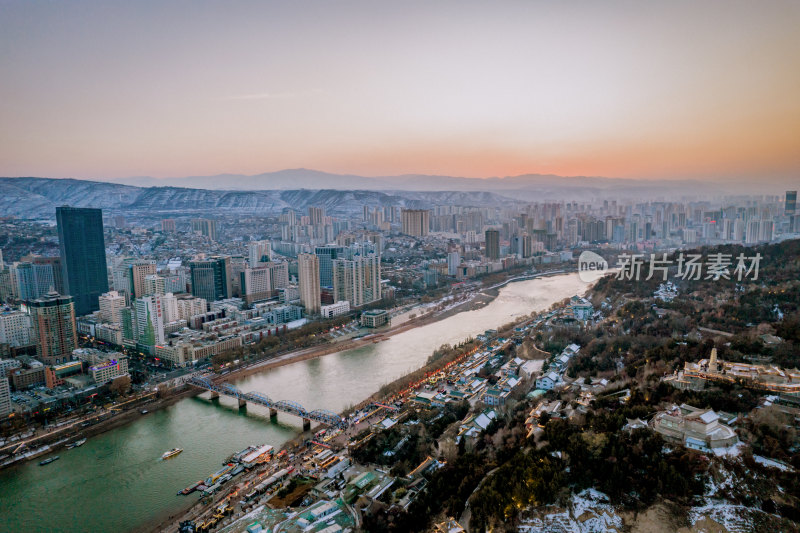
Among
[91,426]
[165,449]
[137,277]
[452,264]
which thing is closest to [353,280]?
[137,277]

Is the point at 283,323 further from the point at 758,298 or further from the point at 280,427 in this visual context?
the point at 758,298

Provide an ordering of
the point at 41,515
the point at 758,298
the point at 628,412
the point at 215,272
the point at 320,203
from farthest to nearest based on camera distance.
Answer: the point at 320,203, the point at 215,272, the point at 758,298, the point at 41,515, the point at 628,412

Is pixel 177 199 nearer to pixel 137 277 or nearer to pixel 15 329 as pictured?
pixel 137 277

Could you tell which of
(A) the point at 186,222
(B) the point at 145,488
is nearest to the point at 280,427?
(B) the point at 145,488

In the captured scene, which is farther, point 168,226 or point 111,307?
point 168,226

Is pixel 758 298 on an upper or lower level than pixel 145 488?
upper
